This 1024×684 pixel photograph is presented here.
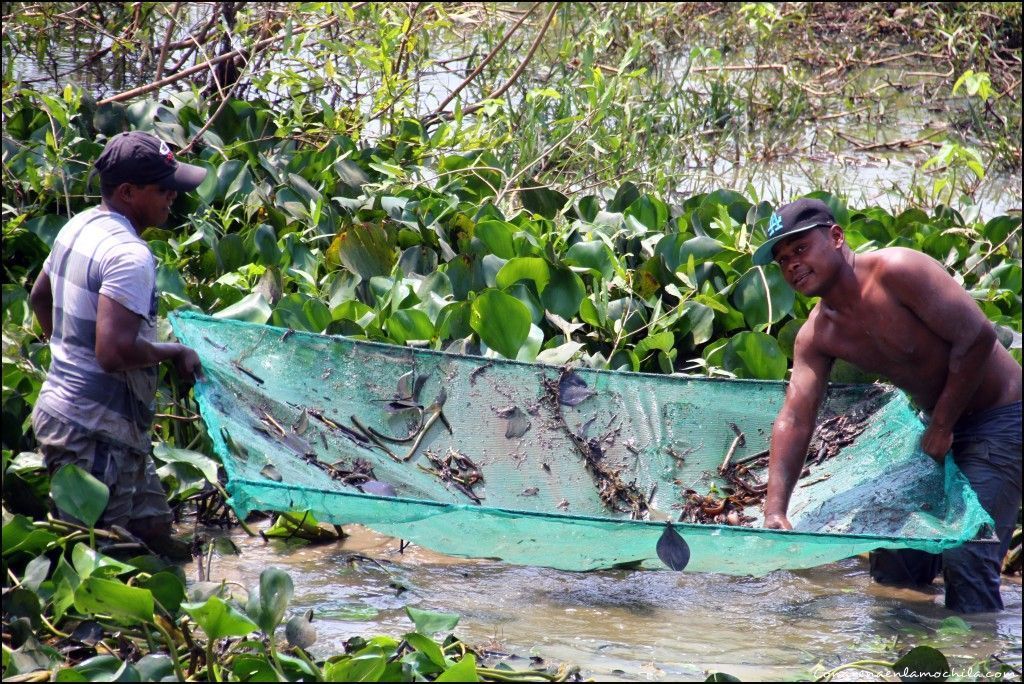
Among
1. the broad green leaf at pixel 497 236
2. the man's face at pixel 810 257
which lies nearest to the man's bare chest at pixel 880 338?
the man's face at pixel 810 257

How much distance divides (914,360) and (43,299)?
2.36 metres

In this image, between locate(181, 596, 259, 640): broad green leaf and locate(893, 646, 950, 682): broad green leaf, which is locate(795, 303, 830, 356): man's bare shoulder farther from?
locate(181, 596, 259, 640): broad green leaf

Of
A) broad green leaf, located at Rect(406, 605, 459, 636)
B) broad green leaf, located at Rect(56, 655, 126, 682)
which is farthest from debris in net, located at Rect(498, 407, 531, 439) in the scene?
broad green leaf, located at Rect(56, 655, 126, 682)

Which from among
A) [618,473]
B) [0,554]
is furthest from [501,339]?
[0,554]

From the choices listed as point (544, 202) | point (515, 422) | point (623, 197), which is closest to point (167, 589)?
point (515, 422)

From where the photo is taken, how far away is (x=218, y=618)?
7.70 feet

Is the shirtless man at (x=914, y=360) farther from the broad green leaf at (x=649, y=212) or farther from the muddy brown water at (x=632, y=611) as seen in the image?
the broad green leaf at (x=649, y=212)

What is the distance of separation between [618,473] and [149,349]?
147cm

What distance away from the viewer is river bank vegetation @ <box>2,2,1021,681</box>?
273 cm

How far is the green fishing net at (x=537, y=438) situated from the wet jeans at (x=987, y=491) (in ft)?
0.39

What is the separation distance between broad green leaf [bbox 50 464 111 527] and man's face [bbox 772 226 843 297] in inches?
74.0

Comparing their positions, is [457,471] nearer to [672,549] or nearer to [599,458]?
[599,458]

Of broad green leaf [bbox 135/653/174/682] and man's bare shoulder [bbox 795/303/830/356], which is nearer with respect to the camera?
broad green leaf [bbox 135/653/174/682]

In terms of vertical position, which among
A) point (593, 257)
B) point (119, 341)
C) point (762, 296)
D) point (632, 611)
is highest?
point (119, 341)
